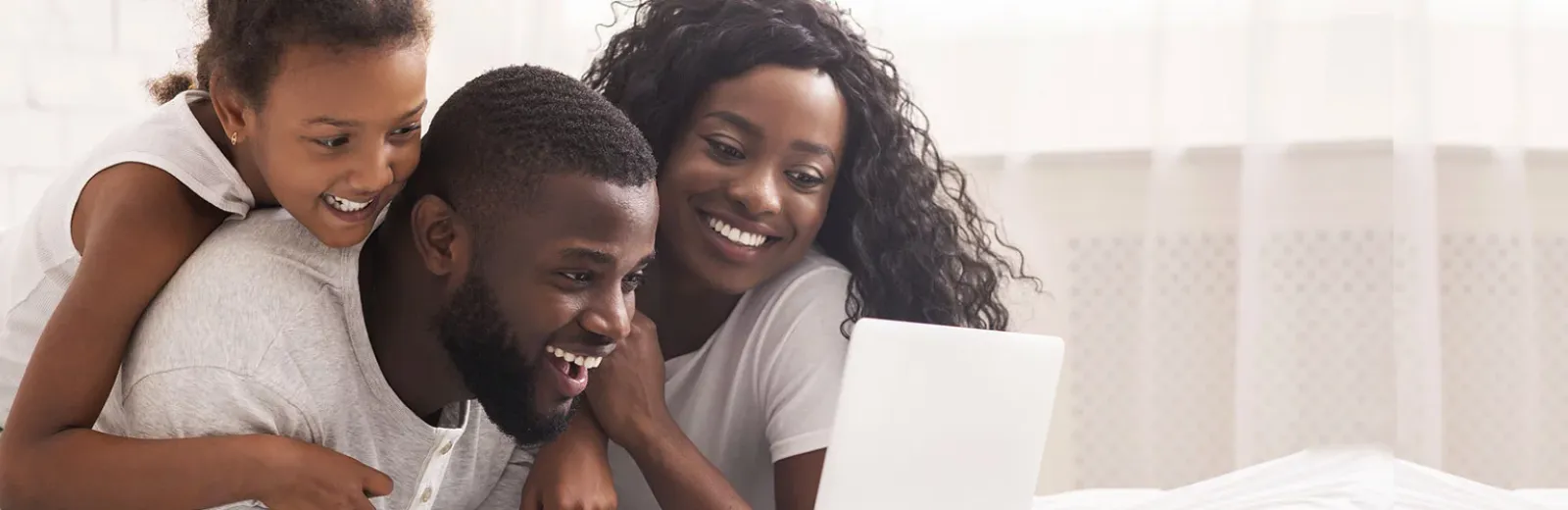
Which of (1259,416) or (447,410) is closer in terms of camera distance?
(447,410)

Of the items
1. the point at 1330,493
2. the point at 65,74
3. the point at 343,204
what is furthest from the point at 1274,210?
the point at 65,74

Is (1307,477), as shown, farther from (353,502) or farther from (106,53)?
(106,53)

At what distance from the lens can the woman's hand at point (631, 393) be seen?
3.39 feet

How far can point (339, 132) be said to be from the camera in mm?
855

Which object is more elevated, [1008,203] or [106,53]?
[106,53]

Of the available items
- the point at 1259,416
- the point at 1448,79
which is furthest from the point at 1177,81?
the point at 1259,416

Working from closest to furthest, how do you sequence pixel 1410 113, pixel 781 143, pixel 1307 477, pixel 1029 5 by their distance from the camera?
pixel 781 143, pixel 1307 477, pixel 1410 113, pixel 1029 5

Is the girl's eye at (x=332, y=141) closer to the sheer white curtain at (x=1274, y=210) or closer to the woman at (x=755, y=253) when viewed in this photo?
the woman at (x=755, y=253)

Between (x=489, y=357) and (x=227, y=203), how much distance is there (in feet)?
0.71

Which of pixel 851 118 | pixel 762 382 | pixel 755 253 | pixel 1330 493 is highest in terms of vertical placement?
pixel 851 118

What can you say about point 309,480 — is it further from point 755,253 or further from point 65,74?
point 65,74

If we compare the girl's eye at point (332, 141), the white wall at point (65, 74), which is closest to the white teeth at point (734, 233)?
the girl's eye at point (332, 141)

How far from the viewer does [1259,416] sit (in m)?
1.78

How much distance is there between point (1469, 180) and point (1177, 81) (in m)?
0.39
